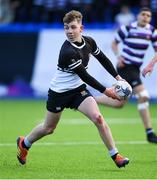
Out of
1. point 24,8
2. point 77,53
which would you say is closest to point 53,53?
point 24,8

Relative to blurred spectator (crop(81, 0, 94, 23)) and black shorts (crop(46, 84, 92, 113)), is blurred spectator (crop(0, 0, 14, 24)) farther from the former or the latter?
black shorts (crop(46, 84, 92, 113))

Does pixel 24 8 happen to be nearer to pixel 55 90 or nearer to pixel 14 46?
pixel 14 46

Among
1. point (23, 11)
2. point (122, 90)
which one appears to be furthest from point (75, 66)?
point (23, 11)

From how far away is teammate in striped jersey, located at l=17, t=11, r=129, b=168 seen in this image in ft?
31.7

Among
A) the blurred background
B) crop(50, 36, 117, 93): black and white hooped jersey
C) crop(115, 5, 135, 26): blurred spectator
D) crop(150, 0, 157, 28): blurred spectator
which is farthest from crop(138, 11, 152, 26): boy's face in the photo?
crop(150, 0, 157, 28): blurred spectator

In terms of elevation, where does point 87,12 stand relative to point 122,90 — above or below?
below

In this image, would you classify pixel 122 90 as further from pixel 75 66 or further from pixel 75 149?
pixel 75 149

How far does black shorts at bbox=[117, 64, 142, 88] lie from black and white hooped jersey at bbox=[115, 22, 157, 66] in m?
0.09

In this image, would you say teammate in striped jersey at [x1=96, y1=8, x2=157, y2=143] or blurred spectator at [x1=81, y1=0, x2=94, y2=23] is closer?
teammate in striped jersey at [x1=96, y1=8, x2=157, y2=143]

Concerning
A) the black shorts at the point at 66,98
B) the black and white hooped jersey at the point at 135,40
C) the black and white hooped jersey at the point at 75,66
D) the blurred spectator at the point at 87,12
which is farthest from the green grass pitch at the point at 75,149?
the blurred spectator at the point at 87,12

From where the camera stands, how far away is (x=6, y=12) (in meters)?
23.2

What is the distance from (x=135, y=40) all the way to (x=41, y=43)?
8.27 m

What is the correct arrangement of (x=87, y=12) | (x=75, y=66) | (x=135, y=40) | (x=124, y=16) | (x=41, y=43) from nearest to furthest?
(x=75, y=66) → (x=135, y=40) → (x=41, y=43) → (x=124, y=16) → (x=87, y=12)

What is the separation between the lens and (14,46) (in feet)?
71.4
